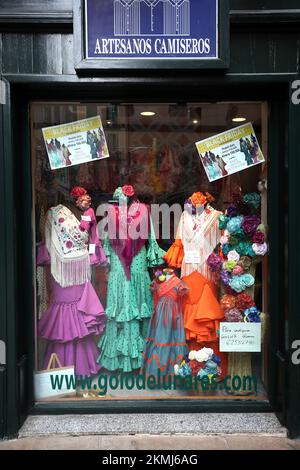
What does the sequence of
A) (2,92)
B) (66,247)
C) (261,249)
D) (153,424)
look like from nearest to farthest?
(2,92) → (153,424) → (261,249) → (66,247)

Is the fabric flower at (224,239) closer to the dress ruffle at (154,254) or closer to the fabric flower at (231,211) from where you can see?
the fabric flower at (231,211)

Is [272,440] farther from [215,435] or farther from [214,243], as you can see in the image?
[214,243]

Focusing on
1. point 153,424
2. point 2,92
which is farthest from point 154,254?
point 2,92

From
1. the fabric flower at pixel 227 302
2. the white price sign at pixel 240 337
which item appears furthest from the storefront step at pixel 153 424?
the fabric flower at pixel 227 302

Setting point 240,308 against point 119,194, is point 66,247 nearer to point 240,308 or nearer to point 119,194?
point 119,194

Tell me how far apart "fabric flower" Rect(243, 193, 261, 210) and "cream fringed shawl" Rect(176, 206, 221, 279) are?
26 cm

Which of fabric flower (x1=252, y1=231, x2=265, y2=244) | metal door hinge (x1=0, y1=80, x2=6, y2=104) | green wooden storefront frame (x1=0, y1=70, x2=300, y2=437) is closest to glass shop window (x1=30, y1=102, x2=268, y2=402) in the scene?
fabric flower (x1=252, y1=231, x2=265, y2=244)

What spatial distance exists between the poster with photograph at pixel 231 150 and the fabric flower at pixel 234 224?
0.42 metres

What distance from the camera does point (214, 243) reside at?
13.8ft

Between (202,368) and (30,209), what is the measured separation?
2008 millimetres

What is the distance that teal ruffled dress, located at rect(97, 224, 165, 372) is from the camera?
165 inches

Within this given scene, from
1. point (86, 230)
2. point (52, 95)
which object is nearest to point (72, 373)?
point (86, 230)

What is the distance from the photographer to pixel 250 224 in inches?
161

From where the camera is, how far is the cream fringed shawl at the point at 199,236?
4168 millimetres
